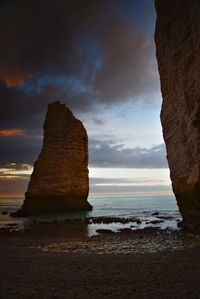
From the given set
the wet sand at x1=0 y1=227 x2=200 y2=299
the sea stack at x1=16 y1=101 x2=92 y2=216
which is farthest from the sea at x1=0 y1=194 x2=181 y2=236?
the wet sand at x1=0 y1=227 x2=200 y2=299

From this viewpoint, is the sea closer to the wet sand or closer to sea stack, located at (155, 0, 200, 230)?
sea stack, located at (155, 0, 200, 230)

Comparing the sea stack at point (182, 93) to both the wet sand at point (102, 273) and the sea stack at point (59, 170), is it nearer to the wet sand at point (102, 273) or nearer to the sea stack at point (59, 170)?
the wet sand at point (102, 273)

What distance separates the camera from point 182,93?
12664 millimetres

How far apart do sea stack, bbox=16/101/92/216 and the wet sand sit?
21391 mm

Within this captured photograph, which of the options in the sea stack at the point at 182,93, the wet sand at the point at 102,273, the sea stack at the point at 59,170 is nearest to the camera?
the wet sand at the point at 102,273

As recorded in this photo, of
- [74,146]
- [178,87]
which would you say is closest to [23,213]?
[74,146]

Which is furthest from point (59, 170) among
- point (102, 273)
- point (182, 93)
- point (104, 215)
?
point (102, 273)

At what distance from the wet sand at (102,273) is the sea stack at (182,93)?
14.4 ft

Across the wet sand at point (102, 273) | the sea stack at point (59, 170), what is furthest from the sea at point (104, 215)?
the wet sand at point (102, 273)

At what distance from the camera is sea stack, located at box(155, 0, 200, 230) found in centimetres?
1134

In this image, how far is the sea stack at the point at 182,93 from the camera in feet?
37.2

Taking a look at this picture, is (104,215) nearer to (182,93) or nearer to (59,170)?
(59,170)

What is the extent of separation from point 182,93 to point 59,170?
22.6 metres

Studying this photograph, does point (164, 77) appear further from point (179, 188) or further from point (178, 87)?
point (179, 188)
